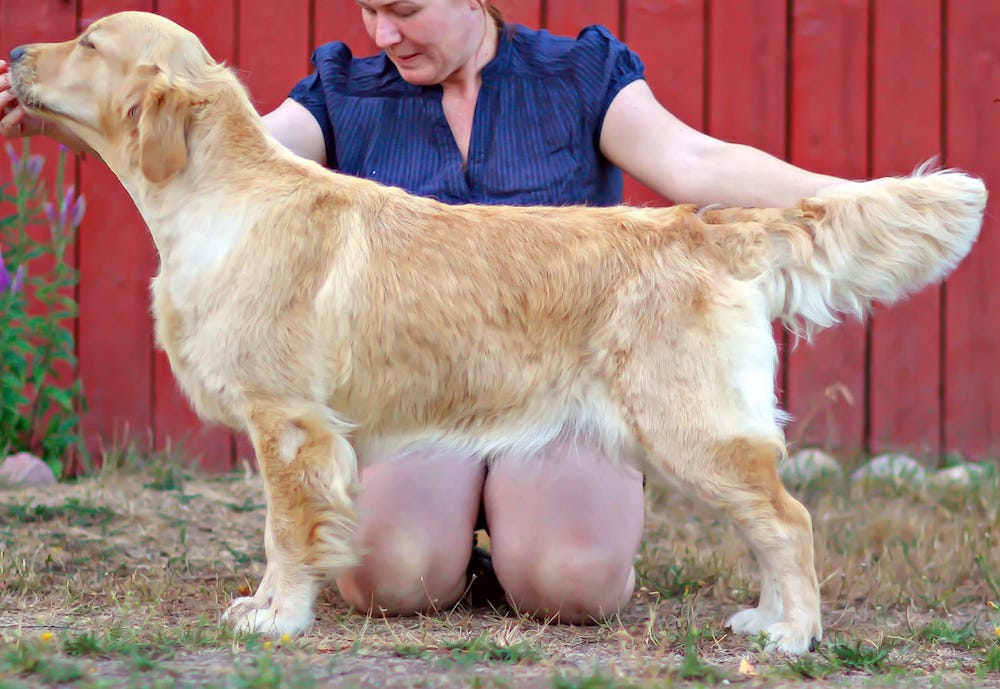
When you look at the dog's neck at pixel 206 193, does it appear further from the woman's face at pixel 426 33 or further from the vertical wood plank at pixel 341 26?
the vertical wood plank at pixel 341 26

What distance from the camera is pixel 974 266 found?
213 inches

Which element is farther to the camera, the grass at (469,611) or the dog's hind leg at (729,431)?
the dog's hind leg at (729,431)

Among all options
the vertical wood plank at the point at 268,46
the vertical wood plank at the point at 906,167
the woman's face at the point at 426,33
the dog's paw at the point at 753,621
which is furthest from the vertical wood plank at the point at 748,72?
the dog's paw at the point at 753,621

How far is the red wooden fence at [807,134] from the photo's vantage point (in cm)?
531

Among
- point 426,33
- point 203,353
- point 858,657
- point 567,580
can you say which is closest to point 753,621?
point 858,657

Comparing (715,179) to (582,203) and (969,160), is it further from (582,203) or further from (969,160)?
(969,160)

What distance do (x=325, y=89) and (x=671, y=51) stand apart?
2094 millimetres

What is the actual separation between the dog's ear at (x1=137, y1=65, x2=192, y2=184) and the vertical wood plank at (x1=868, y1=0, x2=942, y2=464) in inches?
131

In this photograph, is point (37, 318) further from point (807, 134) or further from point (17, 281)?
point (807, 134)

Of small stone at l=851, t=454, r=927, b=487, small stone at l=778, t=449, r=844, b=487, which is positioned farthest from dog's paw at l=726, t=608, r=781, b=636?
small stone at l=851, t=454, r=927, b=487

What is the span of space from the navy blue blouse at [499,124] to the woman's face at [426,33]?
0.09 metres

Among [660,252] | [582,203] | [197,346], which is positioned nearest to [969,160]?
[582,203]

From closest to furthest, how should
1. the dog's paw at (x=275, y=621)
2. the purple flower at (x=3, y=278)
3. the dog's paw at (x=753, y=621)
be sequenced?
the dog's paw at (x=275, y=621), the dog's paw at (x=753, y=621), the purple flower at (x=3, y=278)

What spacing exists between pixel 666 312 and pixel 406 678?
40.8 inches
